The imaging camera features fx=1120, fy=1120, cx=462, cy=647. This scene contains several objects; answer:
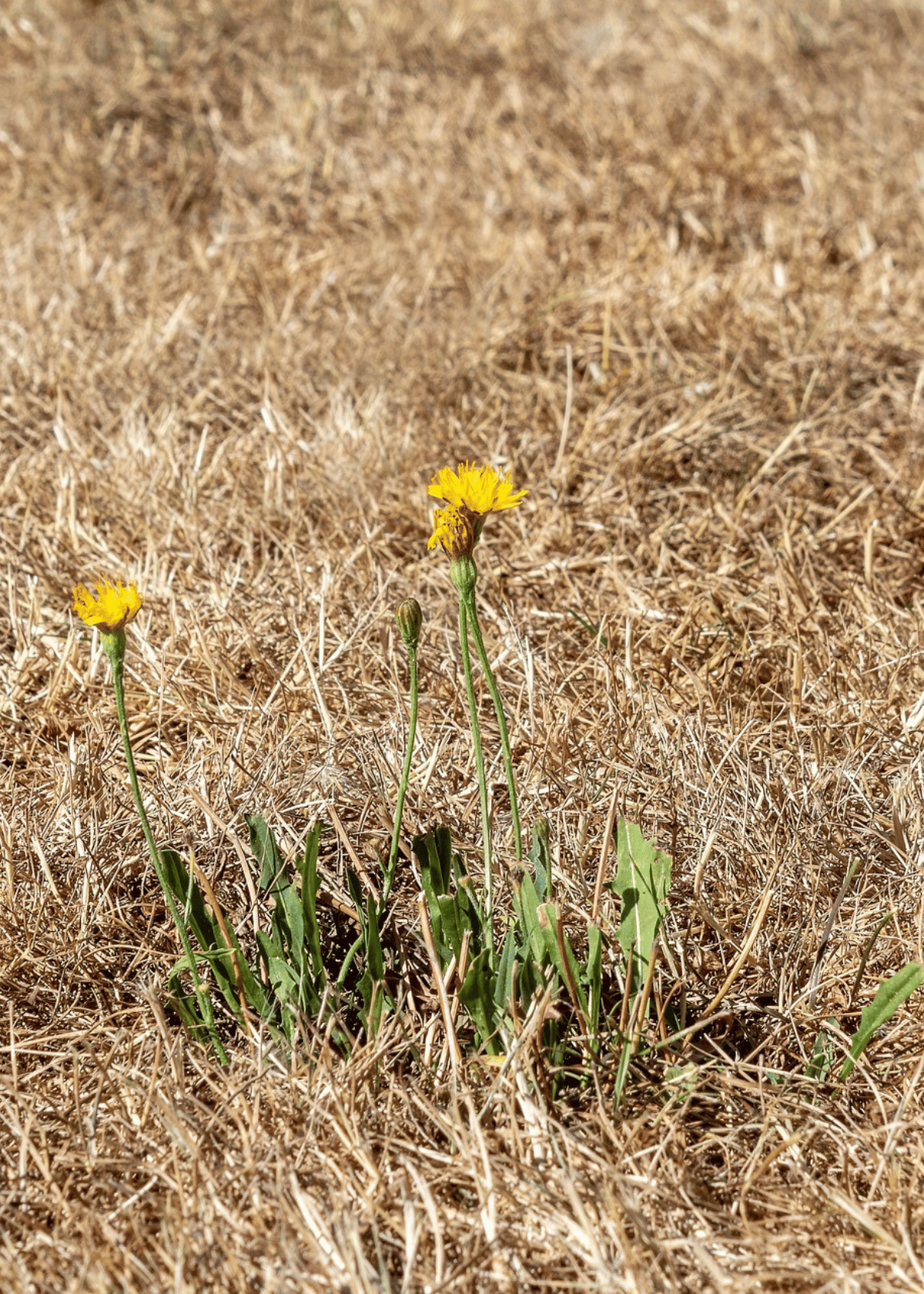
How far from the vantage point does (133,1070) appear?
1.34 meters

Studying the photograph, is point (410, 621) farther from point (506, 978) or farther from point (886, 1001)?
point (886, 1001)

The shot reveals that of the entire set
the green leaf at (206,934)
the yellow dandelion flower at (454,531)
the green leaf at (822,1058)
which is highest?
the yellow dandelion flower at (454,531)

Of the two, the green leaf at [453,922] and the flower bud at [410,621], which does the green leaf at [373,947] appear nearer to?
the green leaf at [453,922]

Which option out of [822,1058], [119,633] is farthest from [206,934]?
[822,1058]

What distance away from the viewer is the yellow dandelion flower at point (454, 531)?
48.4 inches

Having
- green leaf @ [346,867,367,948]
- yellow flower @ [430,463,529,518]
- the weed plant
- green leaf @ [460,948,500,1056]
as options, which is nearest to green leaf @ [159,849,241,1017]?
the weed plant

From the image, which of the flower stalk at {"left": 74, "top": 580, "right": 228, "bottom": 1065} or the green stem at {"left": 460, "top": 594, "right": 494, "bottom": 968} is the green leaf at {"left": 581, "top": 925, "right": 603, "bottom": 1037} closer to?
the green stem at {"left": 460, "top": 594, "right": 494, "bottom": 968}

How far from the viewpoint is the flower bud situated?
4.24 ft

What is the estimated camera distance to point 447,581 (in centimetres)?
215

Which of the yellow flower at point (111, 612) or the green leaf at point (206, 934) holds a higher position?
the yellow flower at point (111, 612)

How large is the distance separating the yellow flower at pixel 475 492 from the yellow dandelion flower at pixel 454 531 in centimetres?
1

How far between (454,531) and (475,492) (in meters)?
0.05

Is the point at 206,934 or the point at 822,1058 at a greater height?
the point at 206,934

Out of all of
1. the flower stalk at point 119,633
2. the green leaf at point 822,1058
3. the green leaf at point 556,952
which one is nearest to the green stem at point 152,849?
the flower stalk at point 119,633
